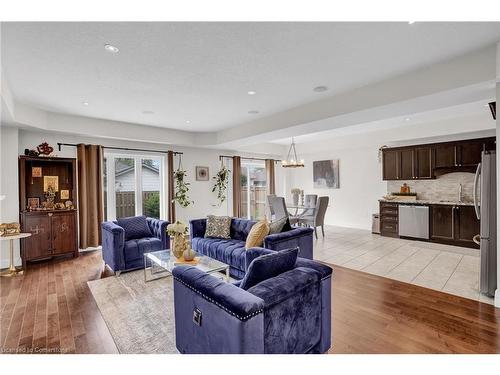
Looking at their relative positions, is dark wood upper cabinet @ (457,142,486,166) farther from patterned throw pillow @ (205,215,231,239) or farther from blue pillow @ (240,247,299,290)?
blue pillow @ (240,247,299,290)


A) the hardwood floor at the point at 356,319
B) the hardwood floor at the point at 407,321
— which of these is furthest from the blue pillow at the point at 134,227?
the hardwood floor at the point at 407,321

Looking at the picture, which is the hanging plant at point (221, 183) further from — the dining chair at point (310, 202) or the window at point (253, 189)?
the dining chair at point (310, 202)

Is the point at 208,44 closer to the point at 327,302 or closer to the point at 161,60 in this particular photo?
the point at 161,60

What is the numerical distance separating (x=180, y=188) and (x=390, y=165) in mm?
5439

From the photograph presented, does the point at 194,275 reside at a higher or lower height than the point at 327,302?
higher

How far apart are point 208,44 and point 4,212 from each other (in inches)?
176

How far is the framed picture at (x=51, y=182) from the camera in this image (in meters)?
4.81

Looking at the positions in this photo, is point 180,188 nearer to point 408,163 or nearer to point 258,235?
point 258,235

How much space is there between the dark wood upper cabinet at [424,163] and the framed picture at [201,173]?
17.4ft

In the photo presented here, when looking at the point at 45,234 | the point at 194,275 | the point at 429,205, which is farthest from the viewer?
the point at 429,205
